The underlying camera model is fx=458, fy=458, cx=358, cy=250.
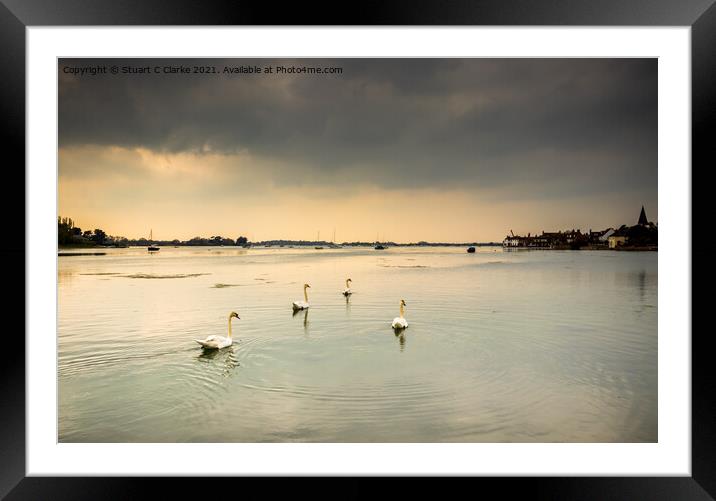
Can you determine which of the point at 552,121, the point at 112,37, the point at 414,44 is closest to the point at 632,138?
the point at 552,121

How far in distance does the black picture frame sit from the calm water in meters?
0.63

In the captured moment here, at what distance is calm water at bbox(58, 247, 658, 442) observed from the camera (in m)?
3.04

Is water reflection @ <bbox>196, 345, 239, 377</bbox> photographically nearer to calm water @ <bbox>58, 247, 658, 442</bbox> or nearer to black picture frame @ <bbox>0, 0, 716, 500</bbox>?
calm water @ <bbox>58, 247, 658, 442</bbox>

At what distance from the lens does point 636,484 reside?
2.32m

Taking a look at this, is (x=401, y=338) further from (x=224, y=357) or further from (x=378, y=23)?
(x=378, y=23)

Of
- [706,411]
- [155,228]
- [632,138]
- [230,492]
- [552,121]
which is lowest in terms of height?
[230,492]

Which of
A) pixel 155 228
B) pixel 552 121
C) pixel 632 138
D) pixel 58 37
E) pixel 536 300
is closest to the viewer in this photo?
pixel 58 37

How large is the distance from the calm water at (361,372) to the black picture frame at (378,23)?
0.63 m

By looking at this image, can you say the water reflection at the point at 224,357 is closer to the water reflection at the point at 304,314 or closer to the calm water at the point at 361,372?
the calm water at the point at 361,372

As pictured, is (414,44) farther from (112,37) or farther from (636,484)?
(636,484)

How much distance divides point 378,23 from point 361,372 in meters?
2.74

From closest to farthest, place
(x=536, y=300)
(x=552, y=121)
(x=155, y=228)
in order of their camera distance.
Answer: (x=536, y=300), (x=552, y=121), (x=155, y=228)

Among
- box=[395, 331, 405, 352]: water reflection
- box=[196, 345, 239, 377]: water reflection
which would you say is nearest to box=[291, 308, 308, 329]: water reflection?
box=[395, 331, 405, 352]: water reflection

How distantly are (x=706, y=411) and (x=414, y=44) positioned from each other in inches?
99.1
